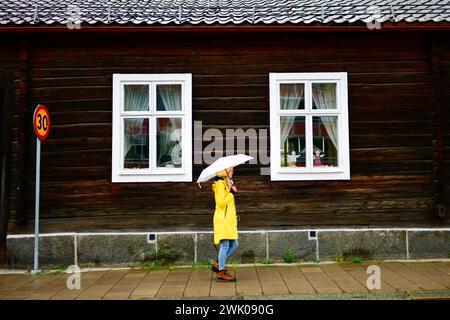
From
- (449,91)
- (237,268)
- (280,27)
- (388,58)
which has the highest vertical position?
(280,27)

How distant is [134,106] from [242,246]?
3503 mm

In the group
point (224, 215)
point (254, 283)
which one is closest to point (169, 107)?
point (224, 215)

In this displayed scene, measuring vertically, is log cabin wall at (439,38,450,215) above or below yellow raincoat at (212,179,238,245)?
above

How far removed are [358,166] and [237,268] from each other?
3115mm

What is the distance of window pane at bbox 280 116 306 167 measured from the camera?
298 inches

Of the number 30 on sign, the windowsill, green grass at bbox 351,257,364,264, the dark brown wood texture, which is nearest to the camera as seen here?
the number 30 on sign

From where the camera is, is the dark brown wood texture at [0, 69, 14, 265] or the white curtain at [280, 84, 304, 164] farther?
the white curtain at [280, 84, 304, 164]

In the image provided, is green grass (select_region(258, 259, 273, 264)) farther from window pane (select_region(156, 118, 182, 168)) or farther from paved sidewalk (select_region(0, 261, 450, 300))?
window pane (select_region(156, 118, 182, 168))

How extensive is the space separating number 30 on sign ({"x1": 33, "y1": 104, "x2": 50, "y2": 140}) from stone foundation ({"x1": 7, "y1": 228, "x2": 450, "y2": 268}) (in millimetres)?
1966

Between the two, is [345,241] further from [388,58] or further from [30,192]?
[30,192]

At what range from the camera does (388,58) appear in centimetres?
760

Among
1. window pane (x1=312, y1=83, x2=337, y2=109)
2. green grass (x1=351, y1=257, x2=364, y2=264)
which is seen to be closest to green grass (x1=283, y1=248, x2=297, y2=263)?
green grass (x1=351, y1=257, x2=364, y2=264)

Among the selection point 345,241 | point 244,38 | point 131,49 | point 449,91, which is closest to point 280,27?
point 244,38

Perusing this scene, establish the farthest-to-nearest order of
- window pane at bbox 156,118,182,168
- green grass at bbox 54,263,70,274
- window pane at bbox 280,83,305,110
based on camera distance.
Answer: window pane at bbox 280,83,305,110 → window pane at bbox 156,118,182,168 → green grass at bbox 54,263,70,274
